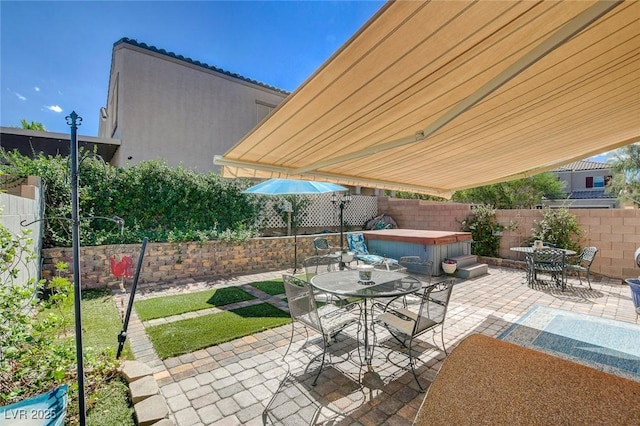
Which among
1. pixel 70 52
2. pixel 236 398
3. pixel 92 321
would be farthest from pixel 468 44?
pixel 70 52

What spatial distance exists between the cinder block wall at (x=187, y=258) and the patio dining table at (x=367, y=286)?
6.06 metres

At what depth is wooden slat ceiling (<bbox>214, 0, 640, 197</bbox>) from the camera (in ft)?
7.91

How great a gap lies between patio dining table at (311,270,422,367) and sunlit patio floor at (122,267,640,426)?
1.62 ft

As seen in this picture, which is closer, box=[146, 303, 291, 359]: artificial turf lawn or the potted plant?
box=[146, 303, 291, 359]: artificial turf lawn

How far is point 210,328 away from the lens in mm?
5668

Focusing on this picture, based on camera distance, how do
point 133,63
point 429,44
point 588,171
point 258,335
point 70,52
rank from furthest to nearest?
point 588,171, point 133,63, point 70,52, point 258,335, point 429,44

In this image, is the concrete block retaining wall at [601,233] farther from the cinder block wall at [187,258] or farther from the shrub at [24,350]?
the shrub at [24,350]

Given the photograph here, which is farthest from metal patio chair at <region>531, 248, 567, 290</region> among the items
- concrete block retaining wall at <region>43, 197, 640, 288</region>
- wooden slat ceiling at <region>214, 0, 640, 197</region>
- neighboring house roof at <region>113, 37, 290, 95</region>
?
neighboring house roof at <region>113, 37, 290, 95</region>

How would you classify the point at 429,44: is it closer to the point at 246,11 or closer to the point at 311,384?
the point at 311,384

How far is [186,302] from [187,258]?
9.69ft

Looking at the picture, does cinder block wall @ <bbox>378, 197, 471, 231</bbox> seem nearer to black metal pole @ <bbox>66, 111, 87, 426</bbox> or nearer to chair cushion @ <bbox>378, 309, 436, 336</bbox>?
chair cushion @ <bbox>378, 309, 436, 336</bbox>

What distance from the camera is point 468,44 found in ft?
8.70

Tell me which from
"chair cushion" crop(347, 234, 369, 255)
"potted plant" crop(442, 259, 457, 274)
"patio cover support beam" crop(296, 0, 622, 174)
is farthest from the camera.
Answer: "chair cushion" crop(347, 234, 369, 255)

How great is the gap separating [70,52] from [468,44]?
13535 mm
